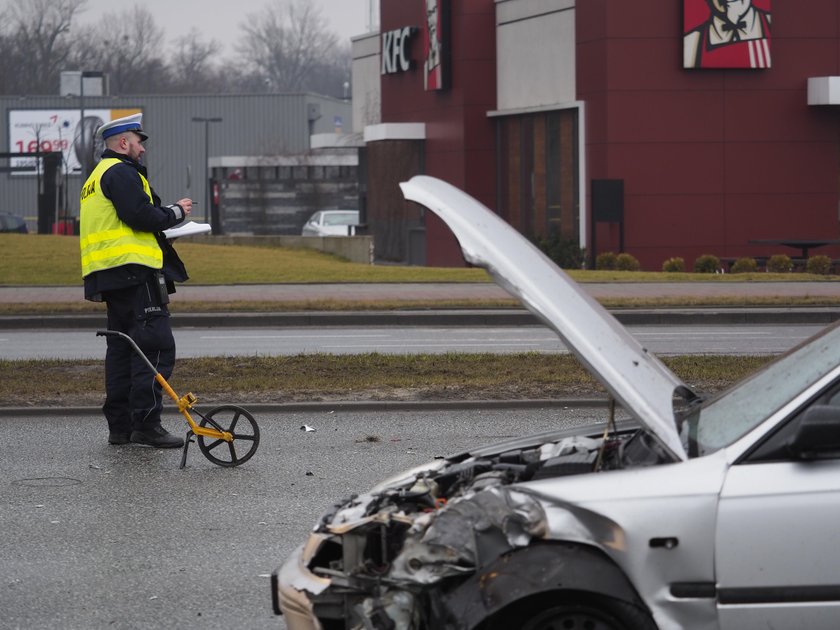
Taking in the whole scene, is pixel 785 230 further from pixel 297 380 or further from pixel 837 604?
pixel 837 604

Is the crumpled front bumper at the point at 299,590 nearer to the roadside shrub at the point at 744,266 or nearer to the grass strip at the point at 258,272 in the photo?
the grass strip at the point at 258,272

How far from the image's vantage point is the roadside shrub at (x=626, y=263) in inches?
1163

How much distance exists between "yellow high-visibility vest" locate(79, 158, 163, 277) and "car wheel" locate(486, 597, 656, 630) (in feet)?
16.9

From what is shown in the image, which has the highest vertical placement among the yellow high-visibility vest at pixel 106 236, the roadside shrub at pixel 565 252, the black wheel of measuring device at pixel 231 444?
the yellow high-visibility vest at pixel 106 236

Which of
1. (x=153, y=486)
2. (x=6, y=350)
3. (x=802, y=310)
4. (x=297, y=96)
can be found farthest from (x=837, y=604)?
(x=297, y=96)

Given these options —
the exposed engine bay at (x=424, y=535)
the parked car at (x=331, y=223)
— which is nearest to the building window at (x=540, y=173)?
the parked car at (x=331, y=223)

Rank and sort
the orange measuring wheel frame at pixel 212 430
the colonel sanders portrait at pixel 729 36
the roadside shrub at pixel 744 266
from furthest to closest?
the colonel sanders portrait at pixel 729 36 → the roadside shrub at pixel 744 266 → the orange measuring wheel frame at pixel 212 430

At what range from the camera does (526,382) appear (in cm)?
1153

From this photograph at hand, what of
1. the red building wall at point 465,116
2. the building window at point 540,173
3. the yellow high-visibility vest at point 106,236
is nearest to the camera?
the yellow high-visibility vest at point 106,236

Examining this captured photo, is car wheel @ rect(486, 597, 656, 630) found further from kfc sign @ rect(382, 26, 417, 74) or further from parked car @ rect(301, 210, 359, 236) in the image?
parked car @ rect(301, 210, 359, 236)

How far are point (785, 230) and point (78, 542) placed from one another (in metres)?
26.9

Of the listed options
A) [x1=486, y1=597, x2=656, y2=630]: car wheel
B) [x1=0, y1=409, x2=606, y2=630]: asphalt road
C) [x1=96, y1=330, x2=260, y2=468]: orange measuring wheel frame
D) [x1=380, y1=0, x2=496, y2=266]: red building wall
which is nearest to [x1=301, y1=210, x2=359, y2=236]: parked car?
[x1=380, y1=0, x2=496, y2=266]: red building wall

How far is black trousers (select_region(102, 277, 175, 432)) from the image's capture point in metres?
8.70

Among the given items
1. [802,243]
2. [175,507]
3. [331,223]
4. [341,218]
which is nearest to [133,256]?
[175,507]
